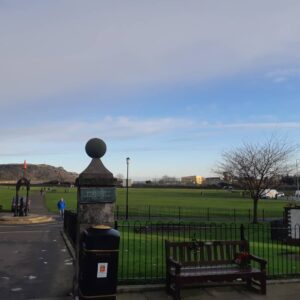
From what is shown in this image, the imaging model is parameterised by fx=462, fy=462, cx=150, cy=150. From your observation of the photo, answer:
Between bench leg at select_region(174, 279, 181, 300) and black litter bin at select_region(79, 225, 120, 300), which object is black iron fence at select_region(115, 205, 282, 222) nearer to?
bench leg at select_region(174, 279, 181, 300)

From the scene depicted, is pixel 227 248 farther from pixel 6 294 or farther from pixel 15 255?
pixel 15 255

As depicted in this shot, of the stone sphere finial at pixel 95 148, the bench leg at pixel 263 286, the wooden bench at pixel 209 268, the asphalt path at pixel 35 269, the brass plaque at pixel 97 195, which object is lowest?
the asphalt path at pixel 35 269

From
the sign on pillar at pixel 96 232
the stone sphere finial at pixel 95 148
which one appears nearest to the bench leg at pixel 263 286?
the sign on pillar at pixel 96 232

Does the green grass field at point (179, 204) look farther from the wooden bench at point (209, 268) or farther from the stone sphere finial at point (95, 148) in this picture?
the stone sphere finial at point (95, 148)

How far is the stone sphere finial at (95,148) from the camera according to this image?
26.6 ft

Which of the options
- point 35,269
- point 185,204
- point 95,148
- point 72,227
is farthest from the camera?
point 185,204

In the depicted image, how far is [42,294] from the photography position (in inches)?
319

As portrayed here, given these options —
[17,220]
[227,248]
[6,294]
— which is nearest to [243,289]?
[227,248]

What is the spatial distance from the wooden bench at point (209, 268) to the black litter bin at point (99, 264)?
119 centimetres

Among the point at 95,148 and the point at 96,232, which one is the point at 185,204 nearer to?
the point at 95,148

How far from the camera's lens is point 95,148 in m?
8.09

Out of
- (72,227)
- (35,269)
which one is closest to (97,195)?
(35,269)

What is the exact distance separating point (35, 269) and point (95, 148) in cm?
414

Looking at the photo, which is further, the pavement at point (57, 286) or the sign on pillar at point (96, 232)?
the pavement at point (57, 286)
